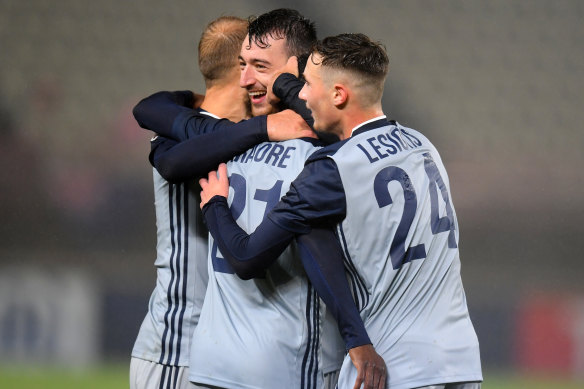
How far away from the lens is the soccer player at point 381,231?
195 cm

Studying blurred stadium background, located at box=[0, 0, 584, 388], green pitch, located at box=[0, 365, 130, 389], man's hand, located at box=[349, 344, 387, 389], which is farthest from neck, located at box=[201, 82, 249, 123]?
green pitch, located at box=[0, 365, 130, 389]

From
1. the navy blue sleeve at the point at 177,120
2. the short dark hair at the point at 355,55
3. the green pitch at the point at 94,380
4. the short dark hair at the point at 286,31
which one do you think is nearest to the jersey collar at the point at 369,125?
the short dark hair at the point at 355,55

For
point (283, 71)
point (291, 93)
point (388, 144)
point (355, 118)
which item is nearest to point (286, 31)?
point (283, 71)

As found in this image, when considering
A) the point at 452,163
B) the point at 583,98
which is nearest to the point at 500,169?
the point at 452,163

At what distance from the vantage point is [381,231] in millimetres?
1970

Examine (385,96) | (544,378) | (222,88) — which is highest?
(385,96)

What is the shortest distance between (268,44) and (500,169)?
9.95 feet

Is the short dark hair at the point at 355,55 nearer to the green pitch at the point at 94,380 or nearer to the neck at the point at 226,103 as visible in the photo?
the neck at the point at 226,103

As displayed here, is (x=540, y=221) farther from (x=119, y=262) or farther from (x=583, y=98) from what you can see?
(x=119, y=262)

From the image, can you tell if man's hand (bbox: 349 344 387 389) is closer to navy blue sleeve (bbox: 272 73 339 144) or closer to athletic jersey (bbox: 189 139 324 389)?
athletic jersey (bbox: 189 139 324 389)

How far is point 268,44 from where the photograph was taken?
7.66 ft

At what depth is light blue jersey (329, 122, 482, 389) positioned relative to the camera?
77.0 inches

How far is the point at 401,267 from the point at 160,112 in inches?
34.6

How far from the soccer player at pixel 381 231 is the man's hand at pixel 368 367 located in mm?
33
